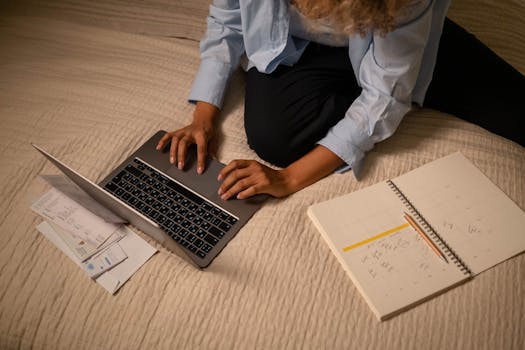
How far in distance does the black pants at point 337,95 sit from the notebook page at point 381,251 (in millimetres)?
189

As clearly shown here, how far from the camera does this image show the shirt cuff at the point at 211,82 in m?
0.99

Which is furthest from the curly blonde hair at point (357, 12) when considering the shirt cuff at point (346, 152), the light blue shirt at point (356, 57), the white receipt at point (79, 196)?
the white receipt at point (79, 196)

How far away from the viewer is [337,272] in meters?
0.75

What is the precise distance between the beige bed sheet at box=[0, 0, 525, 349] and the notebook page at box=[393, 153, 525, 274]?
27 millimetres

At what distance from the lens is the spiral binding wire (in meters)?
0.74

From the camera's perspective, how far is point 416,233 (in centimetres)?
78

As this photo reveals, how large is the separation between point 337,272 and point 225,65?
0.58m

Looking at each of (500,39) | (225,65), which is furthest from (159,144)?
(500,39)

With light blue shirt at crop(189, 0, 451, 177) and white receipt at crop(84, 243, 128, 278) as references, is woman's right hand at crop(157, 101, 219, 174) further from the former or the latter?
white receipt at crop(84, 243, 128, 278)

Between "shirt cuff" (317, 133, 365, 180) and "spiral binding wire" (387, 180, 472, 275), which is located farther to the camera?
"shirt cuff" (317, 133, 365, 180)

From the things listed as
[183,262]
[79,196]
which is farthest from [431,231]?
[79,196]

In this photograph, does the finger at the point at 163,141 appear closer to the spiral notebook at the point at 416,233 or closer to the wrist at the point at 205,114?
the wrist at the point at 205,114

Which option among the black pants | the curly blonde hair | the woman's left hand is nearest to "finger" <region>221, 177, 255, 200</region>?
the woman's left hand

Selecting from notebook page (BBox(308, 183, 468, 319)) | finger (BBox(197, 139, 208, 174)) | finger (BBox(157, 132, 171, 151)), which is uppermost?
finger (BBox(157, 132, 171, 151))
